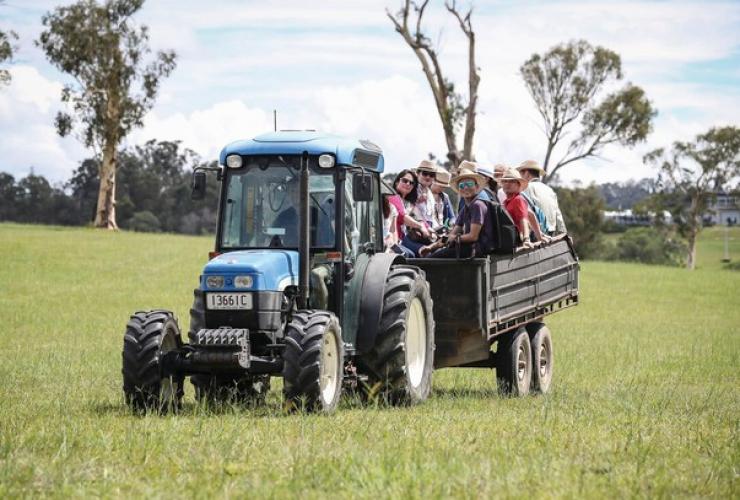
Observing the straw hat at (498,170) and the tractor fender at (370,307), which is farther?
the straw hat at (498,170)

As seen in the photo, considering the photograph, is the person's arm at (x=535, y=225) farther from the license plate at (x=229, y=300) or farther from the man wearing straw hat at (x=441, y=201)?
the license plate at (x=229, y=300)

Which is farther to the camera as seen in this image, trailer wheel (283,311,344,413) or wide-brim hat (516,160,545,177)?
→ wide-brim hat (516,160,545,177)

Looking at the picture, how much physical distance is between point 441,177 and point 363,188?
333cm

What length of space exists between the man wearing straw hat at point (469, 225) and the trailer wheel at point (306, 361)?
2.89 m

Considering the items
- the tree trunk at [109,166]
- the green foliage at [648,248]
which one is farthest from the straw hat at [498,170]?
the green foliage at [648,248]

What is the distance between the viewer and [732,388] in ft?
51.2

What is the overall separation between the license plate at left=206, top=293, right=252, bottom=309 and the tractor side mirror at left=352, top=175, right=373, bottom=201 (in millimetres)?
1179

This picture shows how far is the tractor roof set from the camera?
11125 mm

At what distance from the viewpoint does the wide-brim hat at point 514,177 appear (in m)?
13.8

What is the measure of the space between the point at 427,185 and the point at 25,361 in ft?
20.7

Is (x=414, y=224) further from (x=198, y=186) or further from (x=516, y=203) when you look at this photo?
(x=198, y=186)

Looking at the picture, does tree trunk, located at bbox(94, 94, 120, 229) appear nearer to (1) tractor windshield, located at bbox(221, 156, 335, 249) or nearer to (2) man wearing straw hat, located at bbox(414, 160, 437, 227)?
(2) man wearing straw hat, located at bbox(414, 160, 437, 227)

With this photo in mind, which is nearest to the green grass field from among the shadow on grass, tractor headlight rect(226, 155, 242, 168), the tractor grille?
the shadow on grass

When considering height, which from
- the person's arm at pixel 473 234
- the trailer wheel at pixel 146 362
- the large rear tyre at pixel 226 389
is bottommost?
the large rear tyre at pixel 226 389
